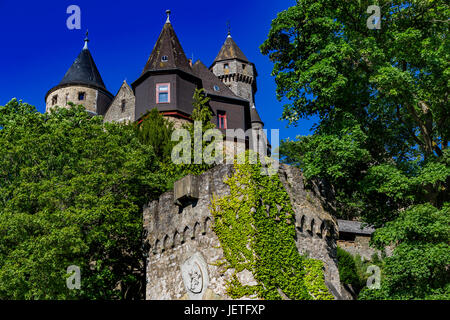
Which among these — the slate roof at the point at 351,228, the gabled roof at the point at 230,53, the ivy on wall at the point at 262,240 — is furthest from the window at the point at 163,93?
Answer: the gabled roof at the point at 230,53

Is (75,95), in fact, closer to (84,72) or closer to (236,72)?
(84,72)

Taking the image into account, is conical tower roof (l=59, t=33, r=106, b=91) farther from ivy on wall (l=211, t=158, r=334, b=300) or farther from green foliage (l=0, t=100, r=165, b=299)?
ivy on wall (l=211, t=158, r=334, b=300)

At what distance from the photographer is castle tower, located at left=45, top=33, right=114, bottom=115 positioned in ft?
149

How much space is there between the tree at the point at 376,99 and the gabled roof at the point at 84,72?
29.4 metres

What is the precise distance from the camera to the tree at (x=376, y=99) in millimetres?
17234

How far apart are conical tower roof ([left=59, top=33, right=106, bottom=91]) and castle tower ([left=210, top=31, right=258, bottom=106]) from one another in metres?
15.8

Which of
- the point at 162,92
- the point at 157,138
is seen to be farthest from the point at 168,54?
the point at 157,138

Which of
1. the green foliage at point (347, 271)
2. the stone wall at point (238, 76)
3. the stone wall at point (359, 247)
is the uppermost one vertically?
the stone wall at point (238, 76)

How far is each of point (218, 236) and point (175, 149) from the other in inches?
374

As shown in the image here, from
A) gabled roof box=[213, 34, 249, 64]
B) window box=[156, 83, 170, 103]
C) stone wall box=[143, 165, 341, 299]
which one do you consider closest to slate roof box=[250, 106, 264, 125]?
gabled roof box=[213, 34, 249, 64]

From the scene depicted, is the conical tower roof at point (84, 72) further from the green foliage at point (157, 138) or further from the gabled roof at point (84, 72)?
the green foliage at point (157, 138)

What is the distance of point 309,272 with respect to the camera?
50.0 feet

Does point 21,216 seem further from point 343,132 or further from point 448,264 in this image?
point 448,264

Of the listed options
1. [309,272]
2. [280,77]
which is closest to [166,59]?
[280,77]
